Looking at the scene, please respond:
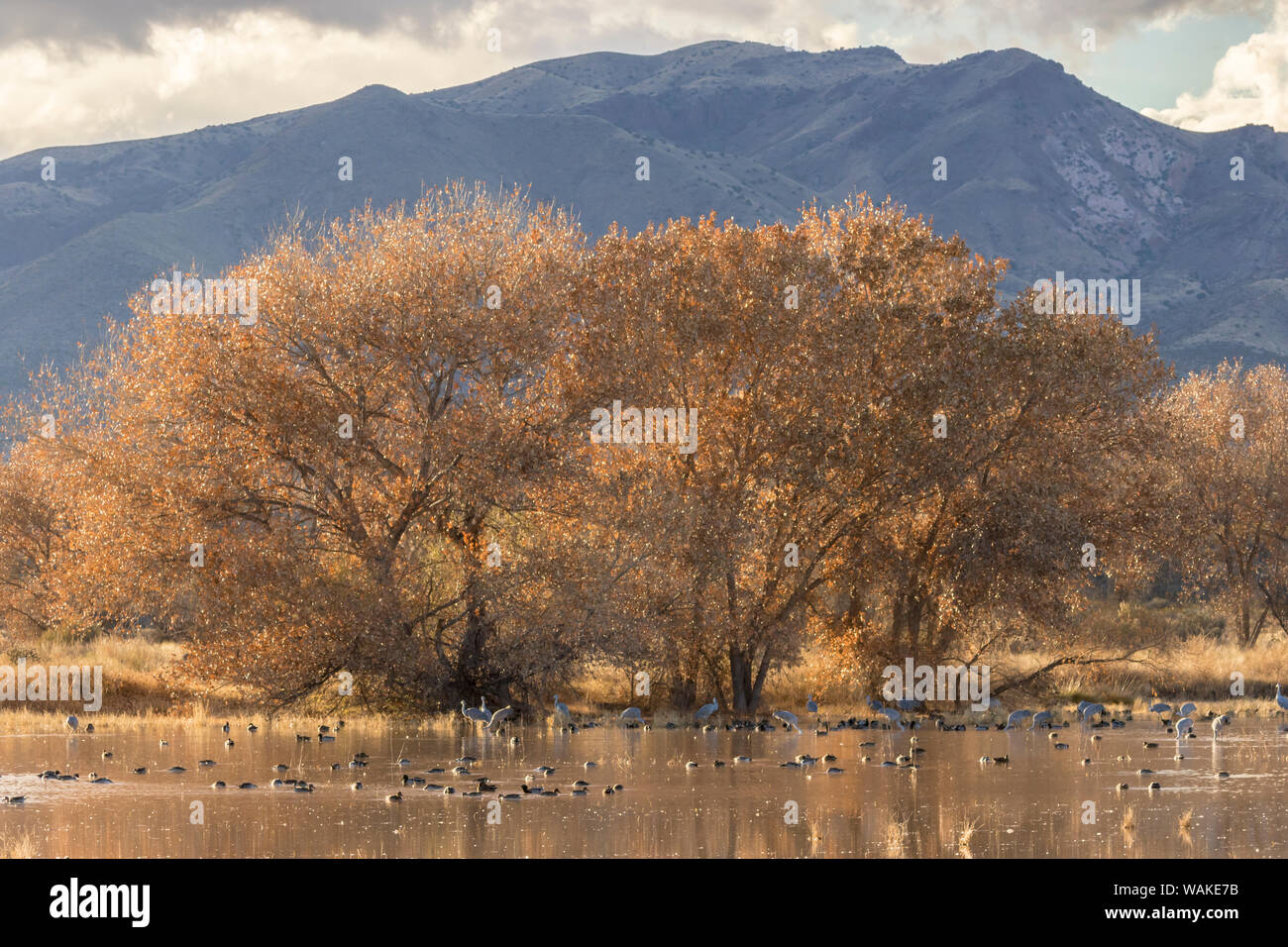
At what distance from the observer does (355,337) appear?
30.6 metres

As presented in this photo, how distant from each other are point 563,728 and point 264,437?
332 inches

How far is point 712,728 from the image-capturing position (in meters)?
30.5

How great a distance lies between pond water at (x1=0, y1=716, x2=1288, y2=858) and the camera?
16000 millimetres

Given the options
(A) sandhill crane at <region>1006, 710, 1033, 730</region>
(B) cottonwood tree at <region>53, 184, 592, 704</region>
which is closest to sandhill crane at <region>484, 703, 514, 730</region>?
(B) cottonwood tree at <region>53, 184, 592, 704</region>

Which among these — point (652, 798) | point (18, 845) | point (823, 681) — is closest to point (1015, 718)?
point (823, 681)

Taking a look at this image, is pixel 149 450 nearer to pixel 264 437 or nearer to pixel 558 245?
pixel 264 437

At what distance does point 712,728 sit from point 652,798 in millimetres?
10974

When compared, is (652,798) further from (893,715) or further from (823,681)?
(823,681)

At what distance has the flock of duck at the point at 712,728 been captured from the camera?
20406mm

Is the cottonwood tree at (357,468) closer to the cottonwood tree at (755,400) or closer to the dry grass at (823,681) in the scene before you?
the dry grass at (823,681)

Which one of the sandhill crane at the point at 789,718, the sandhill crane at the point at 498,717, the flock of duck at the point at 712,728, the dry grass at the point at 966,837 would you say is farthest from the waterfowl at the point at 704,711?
the dry grass at the point at 966,837

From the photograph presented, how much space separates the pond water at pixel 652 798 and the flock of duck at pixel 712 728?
0.19 m

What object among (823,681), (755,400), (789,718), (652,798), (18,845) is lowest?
(789,718)
